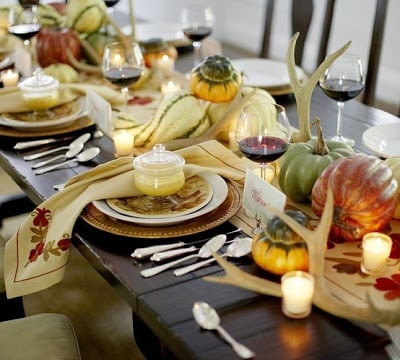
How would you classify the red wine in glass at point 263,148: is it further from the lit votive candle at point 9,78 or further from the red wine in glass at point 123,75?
the lit votive candle at point 9,78

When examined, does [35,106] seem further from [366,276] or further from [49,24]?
[366,276]

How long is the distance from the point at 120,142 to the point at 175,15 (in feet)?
12.3

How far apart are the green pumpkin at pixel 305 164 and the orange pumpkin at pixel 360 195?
10cm

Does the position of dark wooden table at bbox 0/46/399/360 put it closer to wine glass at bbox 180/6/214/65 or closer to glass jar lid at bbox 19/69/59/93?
glass jar lid at bbox 19/69/59/93

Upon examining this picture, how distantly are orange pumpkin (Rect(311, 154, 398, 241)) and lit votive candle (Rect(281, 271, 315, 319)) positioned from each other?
21 centimetres

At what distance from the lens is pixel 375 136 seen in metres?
1.81

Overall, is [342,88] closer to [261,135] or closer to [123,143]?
[261,135]

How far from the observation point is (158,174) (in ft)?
4.77

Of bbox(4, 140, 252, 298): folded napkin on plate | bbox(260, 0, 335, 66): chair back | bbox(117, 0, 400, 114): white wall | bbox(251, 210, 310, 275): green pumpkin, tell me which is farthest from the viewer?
bbox(117, 0, 400, 114): white wall

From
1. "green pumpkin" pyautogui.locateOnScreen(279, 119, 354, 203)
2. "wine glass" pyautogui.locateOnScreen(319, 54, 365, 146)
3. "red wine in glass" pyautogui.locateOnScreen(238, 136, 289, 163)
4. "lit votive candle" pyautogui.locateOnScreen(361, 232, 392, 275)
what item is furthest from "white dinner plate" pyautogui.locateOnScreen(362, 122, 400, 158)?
"lit votive candle" pyautogui.locateOnScreen(361, 232, 392, 275)

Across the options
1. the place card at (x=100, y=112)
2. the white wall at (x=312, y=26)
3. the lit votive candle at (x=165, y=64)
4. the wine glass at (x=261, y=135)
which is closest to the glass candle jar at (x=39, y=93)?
the place card at (x=100, y=112)

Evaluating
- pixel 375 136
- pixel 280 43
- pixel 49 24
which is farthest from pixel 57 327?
pixel 280 43

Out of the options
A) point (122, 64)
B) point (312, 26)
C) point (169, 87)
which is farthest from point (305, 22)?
point (312, 26)

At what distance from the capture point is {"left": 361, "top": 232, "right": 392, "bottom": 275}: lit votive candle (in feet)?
4.12
